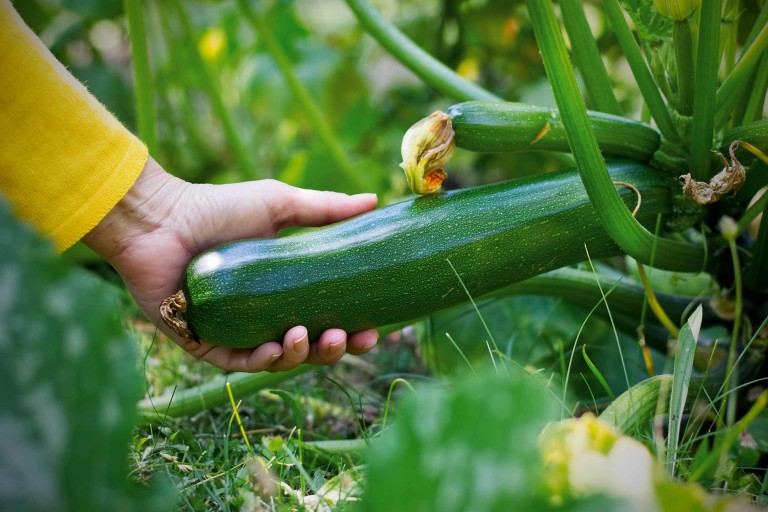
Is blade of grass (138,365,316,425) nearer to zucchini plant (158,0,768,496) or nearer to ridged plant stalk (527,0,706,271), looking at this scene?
zucchini plant (158,0,768,496)

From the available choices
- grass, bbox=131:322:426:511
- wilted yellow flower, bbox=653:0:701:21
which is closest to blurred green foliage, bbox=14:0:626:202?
grass, bbox=131:322:426:511

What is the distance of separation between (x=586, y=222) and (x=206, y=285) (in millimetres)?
606

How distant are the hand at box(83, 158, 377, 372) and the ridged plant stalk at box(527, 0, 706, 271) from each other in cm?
41

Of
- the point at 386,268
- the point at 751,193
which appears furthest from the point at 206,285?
the point at 751,193

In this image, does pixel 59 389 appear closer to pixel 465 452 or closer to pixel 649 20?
pixel 465 452

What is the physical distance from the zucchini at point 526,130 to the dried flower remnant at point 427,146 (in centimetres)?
3

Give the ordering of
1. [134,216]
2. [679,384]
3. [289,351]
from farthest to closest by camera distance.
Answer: [134,216] → [289,351] → [679,384]

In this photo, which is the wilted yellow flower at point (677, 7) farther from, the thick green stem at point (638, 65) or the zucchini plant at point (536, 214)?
the thick green stem at point (638, 65)

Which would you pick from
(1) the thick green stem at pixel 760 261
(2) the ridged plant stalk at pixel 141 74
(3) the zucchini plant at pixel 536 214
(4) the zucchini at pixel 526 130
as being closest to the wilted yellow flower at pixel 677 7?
(3) the zucchini plant at pixel 536 214

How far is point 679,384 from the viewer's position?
3.16 feet

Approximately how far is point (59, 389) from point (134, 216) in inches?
30.3

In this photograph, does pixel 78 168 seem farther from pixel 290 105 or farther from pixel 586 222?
pixel 290 105

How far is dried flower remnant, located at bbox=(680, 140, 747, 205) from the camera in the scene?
45.5 inches

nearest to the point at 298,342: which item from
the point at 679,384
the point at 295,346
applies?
the point at 295,346
